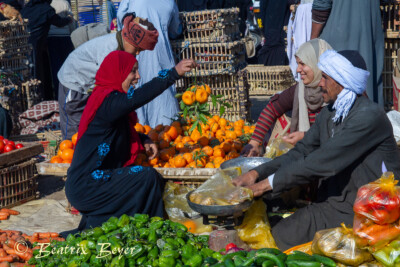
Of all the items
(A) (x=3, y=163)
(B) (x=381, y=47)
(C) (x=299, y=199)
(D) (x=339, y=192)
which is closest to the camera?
(D) (x=339, y=192)

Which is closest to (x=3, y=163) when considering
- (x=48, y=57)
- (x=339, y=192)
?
(x=339, y=192)

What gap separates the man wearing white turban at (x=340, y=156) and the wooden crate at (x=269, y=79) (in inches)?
261

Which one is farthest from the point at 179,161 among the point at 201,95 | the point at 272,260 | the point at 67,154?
the point at 272,260

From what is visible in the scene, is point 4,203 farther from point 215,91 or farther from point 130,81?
point 215,91

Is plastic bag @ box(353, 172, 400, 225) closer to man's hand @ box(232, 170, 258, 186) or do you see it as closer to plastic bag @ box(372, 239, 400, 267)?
plastic bag @ box(372, 239, 400, 267)

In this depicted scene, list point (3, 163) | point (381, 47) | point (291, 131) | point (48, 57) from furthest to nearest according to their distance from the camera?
point (48, 57), point (381, 47), point (3, 163), point (291, 131)

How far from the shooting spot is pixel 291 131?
475 cm

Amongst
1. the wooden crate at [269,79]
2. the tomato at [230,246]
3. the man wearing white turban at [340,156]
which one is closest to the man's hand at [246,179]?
the man wearing white turban at [340,156]

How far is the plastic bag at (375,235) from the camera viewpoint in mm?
3051

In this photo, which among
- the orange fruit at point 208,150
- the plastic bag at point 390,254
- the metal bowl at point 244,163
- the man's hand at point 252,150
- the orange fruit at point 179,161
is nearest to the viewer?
the plastic bag at point 390,254

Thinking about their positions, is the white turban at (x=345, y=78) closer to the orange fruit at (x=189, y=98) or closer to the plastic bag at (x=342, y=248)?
the plastic bag at (x=342, y=248)

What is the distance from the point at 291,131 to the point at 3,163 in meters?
2.89

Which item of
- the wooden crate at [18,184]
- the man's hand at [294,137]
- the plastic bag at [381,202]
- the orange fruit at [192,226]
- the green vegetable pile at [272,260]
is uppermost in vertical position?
the plastic bag at [381,202]

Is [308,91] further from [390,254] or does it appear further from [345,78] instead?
[390,254]
